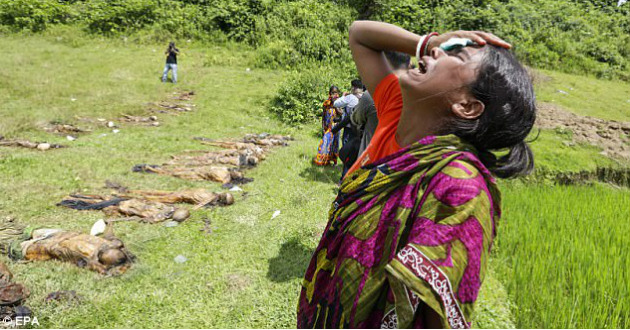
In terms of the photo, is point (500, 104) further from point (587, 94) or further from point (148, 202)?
point (587, 94)

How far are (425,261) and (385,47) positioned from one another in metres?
0.87

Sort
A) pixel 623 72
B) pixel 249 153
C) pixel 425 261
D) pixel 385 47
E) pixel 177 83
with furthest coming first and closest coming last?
pixel 623 72 → pixel 177 83 → pixel 249 153 → pixel 385 47 → pixel 425 261

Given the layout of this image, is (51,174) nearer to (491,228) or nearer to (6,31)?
(491,228)

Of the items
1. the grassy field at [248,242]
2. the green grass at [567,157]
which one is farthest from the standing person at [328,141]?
the green grass at [567,157]

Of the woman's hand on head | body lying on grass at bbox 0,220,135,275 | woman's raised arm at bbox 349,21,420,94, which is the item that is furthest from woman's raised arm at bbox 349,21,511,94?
body lying on grass at bbox 0,220,135,275

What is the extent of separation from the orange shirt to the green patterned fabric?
19cm

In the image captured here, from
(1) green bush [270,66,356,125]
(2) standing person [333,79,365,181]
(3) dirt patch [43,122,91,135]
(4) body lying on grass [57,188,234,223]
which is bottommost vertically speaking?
(1) green bush [270,66,356,125]

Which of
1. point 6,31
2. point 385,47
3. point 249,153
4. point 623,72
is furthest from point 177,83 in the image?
point 623,72

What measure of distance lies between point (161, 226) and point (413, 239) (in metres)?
3.38

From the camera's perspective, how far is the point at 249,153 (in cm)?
591

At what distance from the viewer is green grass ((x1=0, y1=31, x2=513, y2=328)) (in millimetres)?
2496

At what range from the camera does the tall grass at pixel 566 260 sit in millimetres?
2208

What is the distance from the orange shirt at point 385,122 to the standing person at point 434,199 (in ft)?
0.34

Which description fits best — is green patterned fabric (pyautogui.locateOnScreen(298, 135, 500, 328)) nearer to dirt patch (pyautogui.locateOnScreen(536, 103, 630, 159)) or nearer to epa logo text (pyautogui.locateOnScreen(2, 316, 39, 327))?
epa logo text (pyautogui.locateOnScreen(2, 316, 39, 327))
